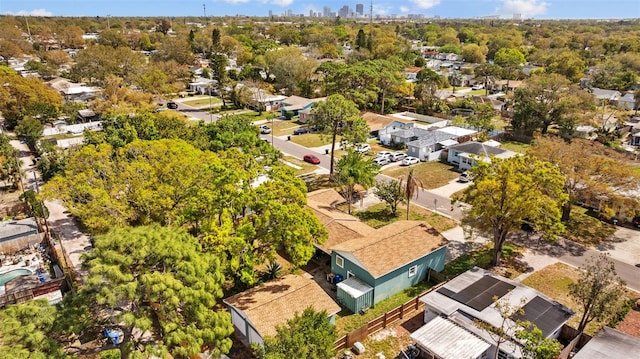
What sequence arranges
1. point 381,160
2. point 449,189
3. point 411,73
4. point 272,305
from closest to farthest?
point 272,305, point 449,189, point 381,160, point 411,73

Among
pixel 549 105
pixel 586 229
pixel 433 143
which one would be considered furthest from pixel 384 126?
pixel 586 229

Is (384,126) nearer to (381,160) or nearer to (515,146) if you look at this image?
(381,160)

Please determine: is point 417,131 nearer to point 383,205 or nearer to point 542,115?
point 542,115

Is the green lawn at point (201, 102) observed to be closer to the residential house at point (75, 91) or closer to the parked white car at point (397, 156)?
the residential house at point (75, 91)

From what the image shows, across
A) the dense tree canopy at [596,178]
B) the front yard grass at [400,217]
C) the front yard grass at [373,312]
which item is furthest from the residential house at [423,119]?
the front yard grass at [373,312]

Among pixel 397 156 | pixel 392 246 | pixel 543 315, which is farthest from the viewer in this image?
pixel 397 156

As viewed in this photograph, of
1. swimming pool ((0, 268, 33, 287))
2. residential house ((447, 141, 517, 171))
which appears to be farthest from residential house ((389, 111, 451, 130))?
swimming pool ((0, 268, 33, 287))
